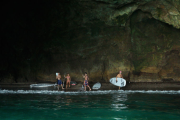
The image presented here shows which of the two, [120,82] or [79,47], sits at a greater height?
[79,47]

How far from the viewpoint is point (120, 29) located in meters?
21.8

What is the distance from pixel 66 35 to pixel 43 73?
4.05 meters

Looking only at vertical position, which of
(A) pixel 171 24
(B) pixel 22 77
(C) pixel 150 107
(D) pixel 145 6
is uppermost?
(D) pixel 145 6

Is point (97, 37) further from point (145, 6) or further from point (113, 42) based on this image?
point (145, 6)

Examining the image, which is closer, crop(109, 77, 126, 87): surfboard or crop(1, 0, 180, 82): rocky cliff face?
crop(109, 77, 126, 87): surfboard

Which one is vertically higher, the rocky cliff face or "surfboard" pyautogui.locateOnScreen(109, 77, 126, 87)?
the rocky cliff face

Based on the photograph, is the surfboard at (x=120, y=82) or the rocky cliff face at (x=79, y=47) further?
the rocky cliff face at (x=79, y=47)

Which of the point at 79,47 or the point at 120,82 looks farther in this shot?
the point at 79,47

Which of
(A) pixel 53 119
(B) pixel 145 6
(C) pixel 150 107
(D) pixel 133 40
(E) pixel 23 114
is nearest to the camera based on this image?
(A) pixel 53 119

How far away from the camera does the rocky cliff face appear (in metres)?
21.4

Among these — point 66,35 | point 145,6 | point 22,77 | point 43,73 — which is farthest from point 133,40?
point 22,77

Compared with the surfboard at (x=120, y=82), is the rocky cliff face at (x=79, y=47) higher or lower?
higher

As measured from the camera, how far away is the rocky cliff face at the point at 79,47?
843 inches

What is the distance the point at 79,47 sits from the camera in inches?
863
